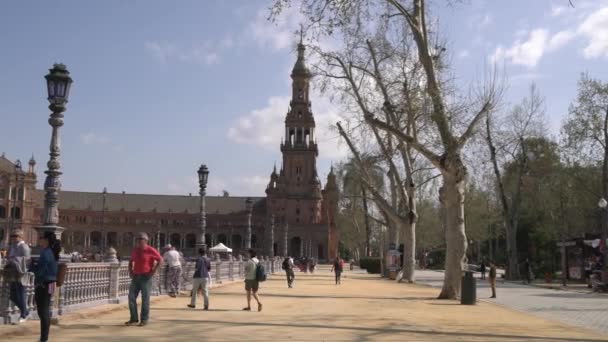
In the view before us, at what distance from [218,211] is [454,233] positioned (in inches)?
5035

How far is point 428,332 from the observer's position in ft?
46.2

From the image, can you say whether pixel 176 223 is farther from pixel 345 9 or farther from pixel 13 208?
pixel 345 9

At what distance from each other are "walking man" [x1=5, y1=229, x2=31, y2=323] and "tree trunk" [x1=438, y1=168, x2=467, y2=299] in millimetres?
16148

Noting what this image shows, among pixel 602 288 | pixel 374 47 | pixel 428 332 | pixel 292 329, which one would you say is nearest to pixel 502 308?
pixel 428 332

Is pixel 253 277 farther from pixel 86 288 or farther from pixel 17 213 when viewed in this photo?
pixel 17 213

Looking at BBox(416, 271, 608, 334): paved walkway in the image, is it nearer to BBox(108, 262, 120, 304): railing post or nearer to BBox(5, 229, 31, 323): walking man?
BBox(108, 262, 120, 304): railing post

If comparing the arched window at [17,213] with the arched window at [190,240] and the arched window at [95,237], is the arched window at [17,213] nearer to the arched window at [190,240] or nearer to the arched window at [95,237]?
the arched window at [95,237]

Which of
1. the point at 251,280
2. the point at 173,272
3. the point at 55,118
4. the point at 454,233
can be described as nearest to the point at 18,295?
the point at 55,118

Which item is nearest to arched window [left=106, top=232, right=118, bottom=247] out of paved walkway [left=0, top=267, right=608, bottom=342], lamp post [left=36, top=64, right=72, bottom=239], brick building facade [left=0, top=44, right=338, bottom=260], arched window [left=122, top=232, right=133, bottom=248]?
brick building facade [left=0, top=44, right=338, bottom=260]

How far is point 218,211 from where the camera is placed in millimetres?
150375

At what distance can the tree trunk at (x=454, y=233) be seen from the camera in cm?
2473

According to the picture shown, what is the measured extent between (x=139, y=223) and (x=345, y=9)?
131144mm

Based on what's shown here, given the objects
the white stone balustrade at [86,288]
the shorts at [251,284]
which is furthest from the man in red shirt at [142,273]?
the shorts at [251,284]

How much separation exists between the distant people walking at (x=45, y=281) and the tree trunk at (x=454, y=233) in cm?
1672
